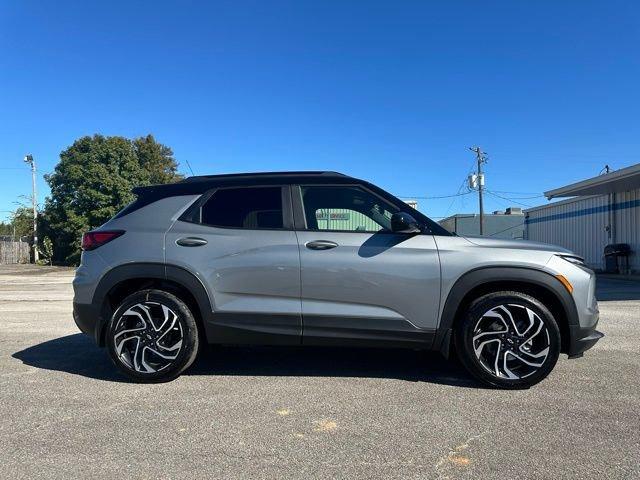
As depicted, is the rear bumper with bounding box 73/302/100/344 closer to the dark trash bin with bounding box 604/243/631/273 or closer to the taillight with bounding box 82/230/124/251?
the taillight with bounding box 82/230/124/251

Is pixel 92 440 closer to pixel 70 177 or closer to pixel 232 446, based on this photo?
pixel 232 446

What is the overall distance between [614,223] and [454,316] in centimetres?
2127

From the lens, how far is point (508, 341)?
424cm

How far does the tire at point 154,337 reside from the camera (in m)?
4.48

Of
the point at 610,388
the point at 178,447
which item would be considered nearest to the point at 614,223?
the point at 610,388

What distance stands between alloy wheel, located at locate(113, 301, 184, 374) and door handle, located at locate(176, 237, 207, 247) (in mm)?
575

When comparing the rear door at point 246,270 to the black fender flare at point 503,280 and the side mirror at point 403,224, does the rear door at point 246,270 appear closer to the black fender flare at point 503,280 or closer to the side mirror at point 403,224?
the side mirror at point 403,224

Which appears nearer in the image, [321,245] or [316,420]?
[316,420]

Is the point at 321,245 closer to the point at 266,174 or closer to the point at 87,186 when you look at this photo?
the point at 266,174

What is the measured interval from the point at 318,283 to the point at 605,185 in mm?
19336

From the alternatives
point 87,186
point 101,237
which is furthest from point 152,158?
point 101,237

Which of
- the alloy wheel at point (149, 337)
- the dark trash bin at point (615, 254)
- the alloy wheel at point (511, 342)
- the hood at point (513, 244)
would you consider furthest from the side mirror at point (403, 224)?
the dark trash bin at point (615, 254)

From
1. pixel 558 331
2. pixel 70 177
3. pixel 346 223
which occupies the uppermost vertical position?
pixel 70 177

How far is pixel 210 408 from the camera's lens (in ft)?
12.8
